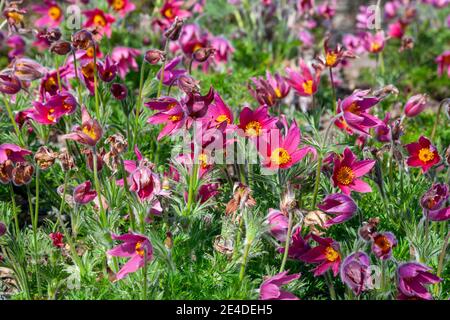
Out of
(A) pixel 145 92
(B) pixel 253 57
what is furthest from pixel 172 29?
(B) pixel 253 57

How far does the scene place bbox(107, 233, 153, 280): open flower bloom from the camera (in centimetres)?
207

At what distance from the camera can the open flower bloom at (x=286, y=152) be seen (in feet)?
7.49

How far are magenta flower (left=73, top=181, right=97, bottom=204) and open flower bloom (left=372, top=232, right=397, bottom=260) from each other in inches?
36.0

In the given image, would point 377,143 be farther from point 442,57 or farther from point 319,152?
point 442,57

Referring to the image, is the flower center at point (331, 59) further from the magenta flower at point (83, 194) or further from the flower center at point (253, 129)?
the magenta flower at point (83, 194)

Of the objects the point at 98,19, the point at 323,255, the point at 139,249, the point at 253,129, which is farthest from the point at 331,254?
the point at 98,19

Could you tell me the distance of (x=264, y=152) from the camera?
2.31 m

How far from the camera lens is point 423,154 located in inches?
101

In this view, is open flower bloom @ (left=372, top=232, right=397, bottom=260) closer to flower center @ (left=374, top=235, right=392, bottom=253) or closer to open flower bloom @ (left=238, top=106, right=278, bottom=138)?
flower center @ (left=374, top=235, right=392, bottom=253)

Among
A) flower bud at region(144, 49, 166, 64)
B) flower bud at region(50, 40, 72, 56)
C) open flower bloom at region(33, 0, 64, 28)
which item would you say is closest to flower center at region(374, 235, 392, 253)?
flower bud at region(144, 49, 166, 64)

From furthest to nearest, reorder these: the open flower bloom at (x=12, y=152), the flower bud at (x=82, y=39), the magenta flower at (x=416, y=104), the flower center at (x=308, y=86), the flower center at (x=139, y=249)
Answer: the flower center at (x=308, y=86) < the magenta flower at (x=416, y=104) < the flower bud at (x=82, y=39) < the open flower bloom at (x=12, y=152) < the flower center at (x=139, y=249)

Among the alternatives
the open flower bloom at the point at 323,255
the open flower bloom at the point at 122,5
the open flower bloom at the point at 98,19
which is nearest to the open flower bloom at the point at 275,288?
the open flower bloom at the point at 323,255

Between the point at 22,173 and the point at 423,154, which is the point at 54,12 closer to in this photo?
the point at 22,173
